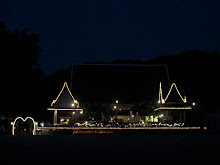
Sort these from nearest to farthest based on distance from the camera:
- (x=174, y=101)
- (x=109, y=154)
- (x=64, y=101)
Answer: (x=109, y=154) → (x=64, y=101) → (x=174, y=101)

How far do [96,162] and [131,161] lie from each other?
72 centimetres

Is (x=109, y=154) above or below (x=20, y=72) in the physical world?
below

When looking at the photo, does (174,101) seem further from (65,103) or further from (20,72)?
(20,72)

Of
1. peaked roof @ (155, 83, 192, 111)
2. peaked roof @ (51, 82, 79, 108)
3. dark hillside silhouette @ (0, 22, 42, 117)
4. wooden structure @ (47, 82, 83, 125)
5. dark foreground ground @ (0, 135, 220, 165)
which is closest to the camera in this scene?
dark foreground ground @ (0, 135, 220, 165)

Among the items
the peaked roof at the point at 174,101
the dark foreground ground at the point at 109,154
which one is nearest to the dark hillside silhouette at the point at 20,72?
the peaked roof at the point at 174,101

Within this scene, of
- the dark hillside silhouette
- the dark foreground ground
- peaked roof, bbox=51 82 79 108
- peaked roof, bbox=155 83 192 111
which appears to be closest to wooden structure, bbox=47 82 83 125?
peaked roof, bbox=51 82 79 108

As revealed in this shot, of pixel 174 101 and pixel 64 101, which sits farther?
pixel 174 101

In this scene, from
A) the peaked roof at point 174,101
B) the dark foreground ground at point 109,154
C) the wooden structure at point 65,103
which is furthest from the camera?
the peaked roof at point 174,101

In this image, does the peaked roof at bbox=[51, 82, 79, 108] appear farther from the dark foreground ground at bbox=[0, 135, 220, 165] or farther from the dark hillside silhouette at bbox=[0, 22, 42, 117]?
the dark foreground ground at bbox=[0, 135, 220, 165]

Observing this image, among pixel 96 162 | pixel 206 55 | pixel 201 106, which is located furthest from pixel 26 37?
pixel 206 55

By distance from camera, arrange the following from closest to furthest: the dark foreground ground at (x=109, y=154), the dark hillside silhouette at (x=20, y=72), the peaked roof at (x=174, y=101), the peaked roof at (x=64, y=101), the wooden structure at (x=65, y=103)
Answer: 1. the dark foreground ground at (x=109, y=154)
2. the dark hillside silhouette at (x=20, y=72)
3. the wooden structure at (x=65, y=103)
4. the peaked roof at (x=64, y=101)
5. the peaked roof at (x=174, y=101)

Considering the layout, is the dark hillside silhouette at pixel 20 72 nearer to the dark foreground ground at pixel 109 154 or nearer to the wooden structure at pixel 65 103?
the wooden structure at pixel 65 103

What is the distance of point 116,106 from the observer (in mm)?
32125

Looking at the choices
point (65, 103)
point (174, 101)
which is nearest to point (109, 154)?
point (65, 103)
